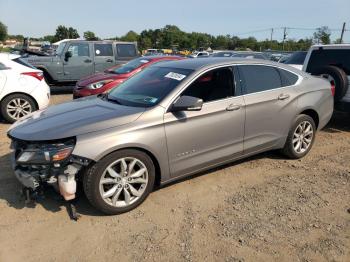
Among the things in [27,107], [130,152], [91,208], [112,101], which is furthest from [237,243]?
[27,107]

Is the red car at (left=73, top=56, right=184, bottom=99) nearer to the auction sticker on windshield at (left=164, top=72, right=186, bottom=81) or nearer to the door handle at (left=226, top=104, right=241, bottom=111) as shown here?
the auction sticker on windshield at (left=164, top=72, right=186, bottom=81)

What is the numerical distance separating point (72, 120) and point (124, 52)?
991cm

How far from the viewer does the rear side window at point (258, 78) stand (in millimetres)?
4656

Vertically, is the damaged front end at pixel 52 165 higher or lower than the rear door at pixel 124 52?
lower

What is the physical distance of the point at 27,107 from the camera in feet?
25.8

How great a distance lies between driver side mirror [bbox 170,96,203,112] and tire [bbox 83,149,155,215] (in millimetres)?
629

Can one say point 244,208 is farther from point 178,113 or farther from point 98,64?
point 98,64

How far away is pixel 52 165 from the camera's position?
3.54 meters

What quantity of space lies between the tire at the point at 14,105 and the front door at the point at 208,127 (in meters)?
4.96

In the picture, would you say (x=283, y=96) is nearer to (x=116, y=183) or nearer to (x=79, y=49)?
(x=116, y=183)

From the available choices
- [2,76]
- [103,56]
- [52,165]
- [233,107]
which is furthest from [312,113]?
[103,56]

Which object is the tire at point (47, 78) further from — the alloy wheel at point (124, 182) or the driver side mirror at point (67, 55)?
the alloy wheel at point (124, 182)

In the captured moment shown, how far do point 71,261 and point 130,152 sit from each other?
3.81 ft

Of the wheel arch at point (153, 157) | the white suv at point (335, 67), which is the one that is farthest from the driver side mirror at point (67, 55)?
the wheel arch at point (153, 157)
